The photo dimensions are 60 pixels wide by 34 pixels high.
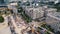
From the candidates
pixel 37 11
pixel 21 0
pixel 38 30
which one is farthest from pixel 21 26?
pixel 21 0

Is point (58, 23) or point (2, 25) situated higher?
point (58, 23)

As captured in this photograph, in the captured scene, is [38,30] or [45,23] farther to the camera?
[45,23]

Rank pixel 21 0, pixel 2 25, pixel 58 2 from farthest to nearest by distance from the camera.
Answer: pixel 21 0 < pixel 58 2 < pixel 2 25

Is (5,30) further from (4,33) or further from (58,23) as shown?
(58,23)

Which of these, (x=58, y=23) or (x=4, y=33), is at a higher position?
(x=58, y=23)

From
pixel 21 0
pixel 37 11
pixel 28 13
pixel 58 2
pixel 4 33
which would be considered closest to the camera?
pixel 4 33

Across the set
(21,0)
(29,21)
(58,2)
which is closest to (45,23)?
(29,21)

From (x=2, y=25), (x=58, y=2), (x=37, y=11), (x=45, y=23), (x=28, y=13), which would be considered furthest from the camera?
(x=58, y=2)

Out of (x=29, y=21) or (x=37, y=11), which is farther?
(x=37, y=11)

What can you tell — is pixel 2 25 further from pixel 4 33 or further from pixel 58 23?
pixel 58 23
